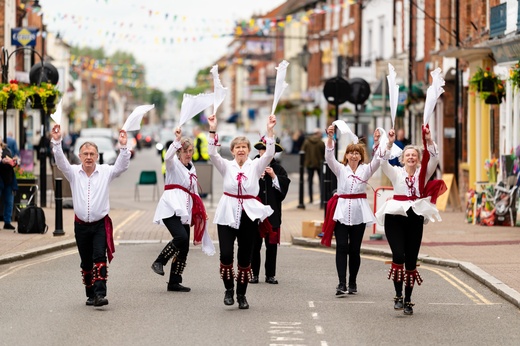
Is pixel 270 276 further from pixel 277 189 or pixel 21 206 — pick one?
pixel 21 206

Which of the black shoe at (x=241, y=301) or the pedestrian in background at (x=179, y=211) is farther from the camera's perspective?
the pedestrian in background at (x=179, y=211)

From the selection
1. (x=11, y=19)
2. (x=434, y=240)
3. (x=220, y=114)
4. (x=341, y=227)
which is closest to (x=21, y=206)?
(x=434, y=240)

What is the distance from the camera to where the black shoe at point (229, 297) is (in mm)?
12031

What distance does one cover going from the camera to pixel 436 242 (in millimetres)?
19078

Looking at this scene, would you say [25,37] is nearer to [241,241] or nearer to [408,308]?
[241,241]

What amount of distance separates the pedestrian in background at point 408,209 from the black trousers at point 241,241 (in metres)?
1.25

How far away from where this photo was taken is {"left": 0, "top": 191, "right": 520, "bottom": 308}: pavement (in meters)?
14.9

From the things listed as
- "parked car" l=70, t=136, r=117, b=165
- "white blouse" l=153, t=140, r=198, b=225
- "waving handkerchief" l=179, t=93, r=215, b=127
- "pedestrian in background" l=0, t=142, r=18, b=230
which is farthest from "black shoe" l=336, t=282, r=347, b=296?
"parked car" l=70, t=136, r=117, b=165

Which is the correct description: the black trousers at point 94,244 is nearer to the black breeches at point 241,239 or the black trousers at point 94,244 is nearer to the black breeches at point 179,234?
the black breeches at point 241,239

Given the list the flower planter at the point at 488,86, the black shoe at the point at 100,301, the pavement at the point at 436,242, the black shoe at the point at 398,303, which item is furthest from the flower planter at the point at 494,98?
the black shoe at the point at 100,301

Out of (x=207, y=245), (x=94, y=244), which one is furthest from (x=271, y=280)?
(x=94, y=244)

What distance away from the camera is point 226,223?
11.9 meters

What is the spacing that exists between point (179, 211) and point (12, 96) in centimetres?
1170

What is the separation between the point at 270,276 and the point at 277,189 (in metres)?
1.01
